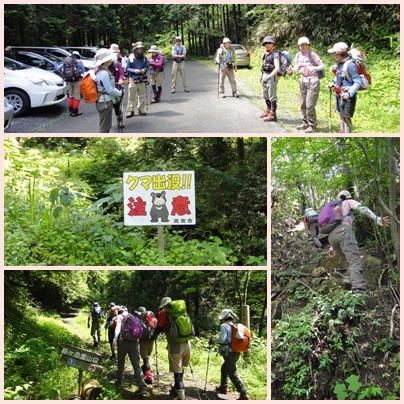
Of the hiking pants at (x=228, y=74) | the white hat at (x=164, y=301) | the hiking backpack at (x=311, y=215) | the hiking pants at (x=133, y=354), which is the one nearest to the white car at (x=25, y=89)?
the hiking pants at (x=228, y=74)

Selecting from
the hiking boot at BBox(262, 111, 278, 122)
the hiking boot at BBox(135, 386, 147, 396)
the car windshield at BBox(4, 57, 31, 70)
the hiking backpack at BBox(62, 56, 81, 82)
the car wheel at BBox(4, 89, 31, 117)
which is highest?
the car windshield at BBox(4, 57, 31, 70)

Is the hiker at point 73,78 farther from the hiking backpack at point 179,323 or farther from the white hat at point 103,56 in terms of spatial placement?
the hiking backpack at point 179,323

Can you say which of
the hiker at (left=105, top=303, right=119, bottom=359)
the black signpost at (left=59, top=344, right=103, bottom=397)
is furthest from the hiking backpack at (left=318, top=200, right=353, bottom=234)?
the black signpost at (left=59, top=344, right=103, bottom=397)

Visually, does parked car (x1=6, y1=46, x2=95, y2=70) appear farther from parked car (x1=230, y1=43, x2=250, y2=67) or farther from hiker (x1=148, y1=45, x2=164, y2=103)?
parked car (x1=230, y1=43, x2=250, y2=67)

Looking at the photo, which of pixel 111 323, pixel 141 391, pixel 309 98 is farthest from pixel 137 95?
pixel 141 391

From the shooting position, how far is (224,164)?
9.54 metres

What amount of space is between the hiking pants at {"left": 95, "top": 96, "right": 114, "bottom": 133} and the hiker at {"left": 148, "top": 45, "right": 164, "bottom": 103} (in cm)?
281

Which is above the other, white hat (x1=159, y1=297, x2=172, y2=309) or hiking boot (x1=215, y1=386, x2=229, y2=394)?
white hat (x1=159, y1=297, x2=172, y2=309)

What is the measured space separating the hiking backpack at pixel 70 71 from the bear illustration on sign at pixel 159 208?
16.6ft

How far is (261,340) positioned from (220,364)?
29.5 inches

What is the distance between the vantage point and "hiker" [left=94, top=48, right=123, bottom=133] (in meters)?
8.52

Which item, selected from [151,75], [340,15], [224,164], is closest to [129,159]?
[224,164]

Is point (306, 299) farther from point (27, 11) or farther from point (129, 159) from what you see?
point (27, 11)

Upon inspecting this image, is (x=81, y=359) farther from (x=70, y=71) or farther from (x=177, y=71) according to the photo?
(x=177, y=71)
